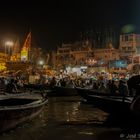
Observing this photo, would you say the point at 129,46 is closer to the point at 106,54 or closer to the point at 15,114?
the point at 106,54

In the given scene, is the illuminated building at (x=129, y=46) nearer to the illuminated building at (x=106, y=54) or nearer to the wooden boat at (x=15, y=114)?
the illuminated building at (x=106, y=54)

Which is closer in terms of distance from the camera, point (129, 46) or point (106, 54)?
point (129, 46)

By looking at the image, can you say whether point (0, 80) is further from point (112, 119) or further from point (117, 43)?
point (117, 43)

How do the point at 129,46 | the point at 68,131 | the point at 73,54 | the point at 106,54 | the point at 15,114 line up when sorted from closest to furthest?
1. the point at 15,114
2. the point at 68,131
3. the point at 129,46
4. the point at 106,54
5. the point at 73,54

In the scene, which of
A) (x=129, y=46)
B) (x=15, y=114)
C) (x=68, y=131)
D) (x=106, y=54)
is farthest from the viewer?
(x=106, y=54)

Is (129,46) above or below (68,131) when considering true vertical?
above

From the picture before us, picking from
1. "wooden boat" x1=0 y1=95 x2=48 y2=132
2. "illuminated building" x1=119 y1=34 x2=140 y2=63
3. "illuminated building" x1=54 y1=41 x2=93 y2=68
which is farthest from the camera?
"illuminated building" x1=54 y1=41 x2=93 y2=68

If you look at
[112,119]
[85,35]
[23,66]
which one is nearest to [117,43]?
[85,35]

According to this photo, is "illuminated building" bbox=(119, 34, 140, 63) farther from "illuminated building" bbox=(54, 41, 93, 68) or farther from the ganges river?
the ganges river

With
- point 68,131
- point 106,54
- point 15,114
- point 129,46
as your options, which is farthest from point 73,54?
point 15,114

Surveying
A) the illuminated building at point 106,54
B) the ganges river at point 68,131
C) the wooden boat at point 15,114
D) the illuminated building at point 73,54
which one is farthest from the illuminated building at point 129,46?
the wooden boat at point 15,114

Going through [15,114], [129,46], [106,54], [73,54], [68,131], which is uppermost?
[129,46]

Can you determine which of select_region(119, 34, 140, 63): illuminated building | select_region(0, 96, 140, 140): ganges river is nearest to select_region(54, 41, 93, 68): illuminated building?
select_region(119, 34, 140, 63): illuminated building

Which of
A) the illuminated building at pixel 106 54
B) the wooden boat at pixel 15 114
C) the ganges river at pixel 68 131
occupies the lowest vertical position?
the ganges river at pixel 68 131
